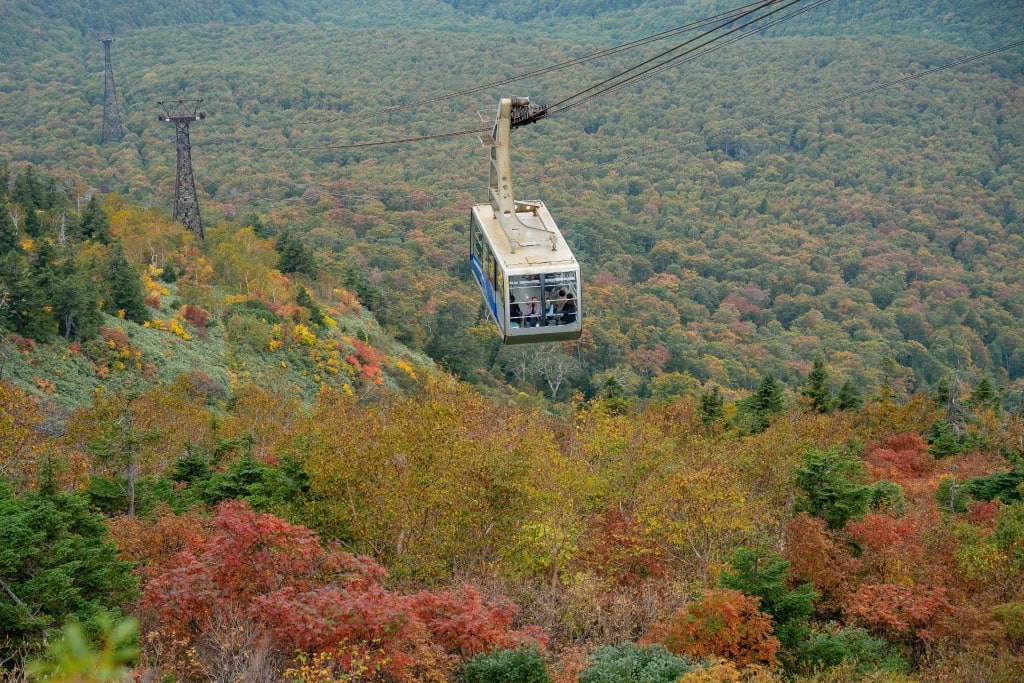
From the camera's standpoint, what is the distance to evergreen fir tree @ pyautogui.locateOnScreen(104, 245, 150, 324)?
46500mm

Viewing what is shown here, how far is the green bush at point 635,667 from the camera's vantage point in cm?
1559

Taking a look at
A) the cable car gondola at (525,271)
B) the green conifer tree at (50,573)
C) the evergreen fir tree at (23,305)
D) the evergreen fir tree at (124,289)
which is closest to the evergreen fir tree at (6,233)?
the evergreen fir tree at (124,289)

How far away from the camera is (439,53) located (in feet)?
615

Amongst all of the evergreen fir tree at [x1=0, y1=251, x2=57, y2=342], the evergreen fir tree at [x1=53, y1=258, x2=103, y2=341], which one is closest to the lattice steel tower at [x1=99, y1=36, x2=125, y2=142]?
the evergreen fir tree at [x1=53, y1=258, x2=103, y2=341]

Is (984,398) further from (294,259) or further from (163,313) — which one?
(294,259)

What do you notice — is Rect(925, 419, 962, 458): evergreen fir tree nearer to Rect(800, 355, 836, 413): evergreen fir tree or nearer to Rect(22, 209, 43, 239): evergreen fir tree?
Rect(800, 355, 836, 413): evergreen fir tree

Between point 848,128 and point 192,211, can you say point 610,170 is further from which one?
point 192,211

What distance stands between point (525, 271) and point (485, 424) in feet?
44.3

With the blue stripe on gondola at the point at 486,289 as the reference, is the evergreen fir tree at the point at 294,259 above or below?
below

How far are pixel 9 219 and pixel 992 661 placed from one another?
43185 millimetres

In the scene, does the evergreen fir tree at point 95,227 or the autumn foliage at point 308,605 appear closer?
the autumn foliage at point 308,605

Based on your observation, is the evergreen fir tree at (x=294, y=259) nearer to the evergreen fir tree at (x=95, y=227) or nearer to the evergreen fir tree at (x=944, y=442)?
the evergreen fir tree at (x=95, y=227)

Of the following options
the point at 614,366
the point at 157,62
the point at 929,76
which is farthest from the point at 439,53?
the point at 614,366

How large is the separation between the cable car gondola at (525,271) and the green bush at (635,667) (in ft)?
19.7
